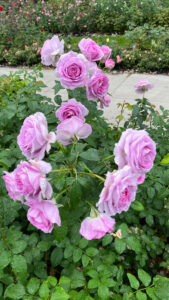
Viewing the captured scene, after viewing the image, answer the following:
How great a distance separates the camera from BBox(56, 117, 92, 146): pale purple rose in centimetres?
101

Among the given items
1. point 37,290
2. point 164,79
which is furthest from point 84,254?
point 164,79

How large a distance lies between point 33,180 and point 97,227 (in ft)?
0.85

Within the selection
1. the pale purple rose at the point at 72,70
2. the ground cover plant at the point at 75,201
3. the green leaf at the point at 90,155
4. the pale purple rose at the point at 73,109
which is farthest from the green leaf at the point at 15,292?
the pale purple rose at the point at 72,70

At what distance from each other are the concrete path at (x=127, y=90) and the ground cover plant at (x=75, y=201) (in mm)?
1796

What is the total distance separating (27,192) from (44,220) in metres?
0.11

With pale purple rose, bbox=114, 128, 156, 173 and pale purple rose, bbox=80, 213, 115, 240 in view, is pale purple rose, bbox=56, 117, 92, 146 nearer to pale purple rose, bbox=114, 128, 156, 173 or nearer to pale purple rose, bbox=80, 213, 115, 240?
pale purple rose, bbox=114, 128, 156, 173

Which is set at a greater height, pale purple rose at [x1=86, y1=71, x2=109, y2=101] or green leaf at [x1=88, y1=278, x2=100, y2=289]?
pale purple rose at [x1=86, y1=71, x2=109, y2=101]

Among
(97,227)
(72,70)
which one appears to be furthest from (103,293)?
(72,70)

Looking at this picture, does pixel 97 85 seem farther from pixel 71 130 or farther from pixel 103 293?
pixel 103 293

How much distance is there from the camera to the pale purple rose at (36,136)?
933mm

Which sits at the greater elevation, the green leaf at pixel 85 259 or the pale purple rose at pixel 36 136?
the pale purple rose at pixel 36 136

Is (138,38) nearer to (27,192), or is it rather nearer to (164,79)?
(164,79)

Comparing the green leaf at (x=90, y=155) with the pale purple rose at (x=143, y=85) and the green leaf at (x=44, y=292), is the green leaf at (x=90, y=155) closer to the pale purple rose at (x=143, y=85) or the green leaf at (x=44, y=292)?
the green leaf at (x=44, y=292)

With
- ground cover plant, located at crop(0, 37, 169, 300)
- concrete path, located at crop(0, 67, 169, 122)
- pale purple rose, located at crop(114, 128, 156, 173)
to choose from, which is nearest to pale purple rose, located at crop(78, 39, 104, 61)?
ground cover plant, located at crop(0, 37, 169, 300)
